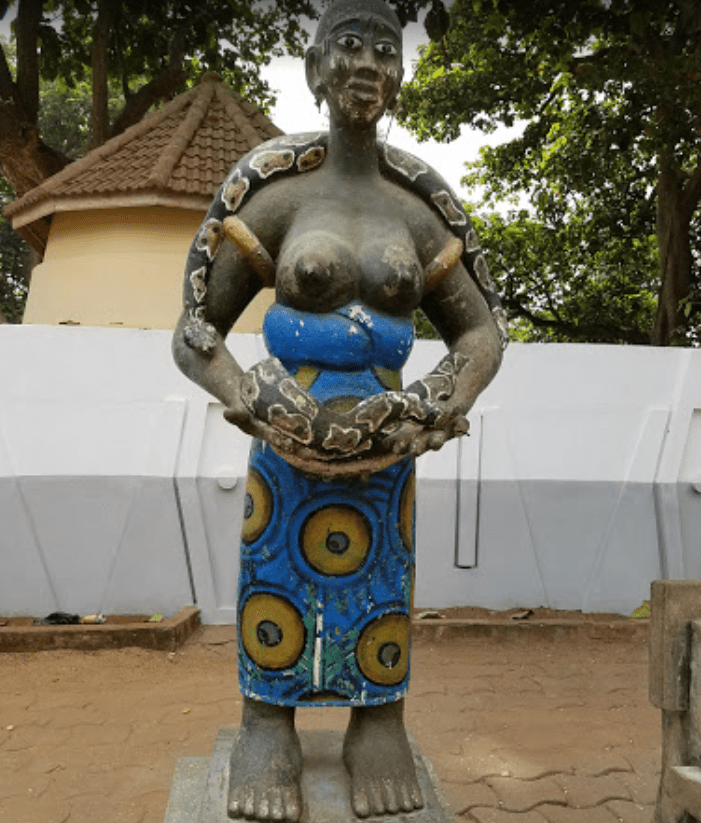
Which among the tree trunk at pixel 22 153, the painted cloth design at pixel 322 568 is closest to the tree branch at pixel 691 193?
the tree trunk at pixel 22 153

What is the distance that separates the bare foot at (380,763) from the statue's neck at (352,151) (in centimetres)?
132

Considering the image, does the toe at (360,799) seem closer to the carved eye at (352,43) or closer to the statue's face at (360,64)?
the statue's face at (360,64)

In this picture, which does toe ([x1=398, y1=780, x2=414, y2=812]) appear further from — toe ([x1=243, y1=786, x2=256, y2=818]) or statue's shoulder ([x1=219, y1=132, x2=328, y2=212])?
statue's shoulder ([x1=219, y1=132, x2=328, y2=212])

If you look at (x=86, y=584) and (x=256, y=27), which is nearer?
(x=86, y=584)

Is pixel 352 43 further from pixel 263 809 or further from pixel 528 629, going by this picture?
pixel 528 629

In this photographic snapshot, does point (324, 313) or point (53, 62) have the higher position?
point (53, 62)

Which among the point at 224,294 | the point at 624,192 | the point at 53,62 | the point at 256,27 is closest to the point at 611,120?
the point at 624,192

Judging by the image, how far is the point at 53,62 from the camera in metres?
8.89

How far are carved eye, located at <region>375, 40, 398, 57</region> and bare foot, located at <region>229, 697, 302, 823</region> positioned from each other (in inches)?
61.0

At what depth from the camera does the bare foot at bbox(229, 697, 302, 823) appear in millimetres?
1771

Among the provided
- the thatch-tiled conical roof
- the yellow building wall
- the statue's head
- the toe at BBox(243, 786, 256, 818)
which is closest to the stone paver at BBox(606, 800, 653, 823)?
the toe at BBox(243, 786, 256, 818)

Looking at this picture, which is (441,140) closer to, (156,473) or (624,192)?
(624,192)

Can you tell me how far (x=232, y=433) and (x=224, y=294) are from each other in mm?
2645

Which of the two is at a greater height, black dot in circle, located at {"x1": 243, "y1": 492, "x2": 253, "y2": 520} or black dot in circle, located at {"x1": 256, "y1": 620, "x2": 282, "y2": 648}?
black dot in circle, located at {"x1": 243, "y1": 492, "x2": 253, "y2": 520}
